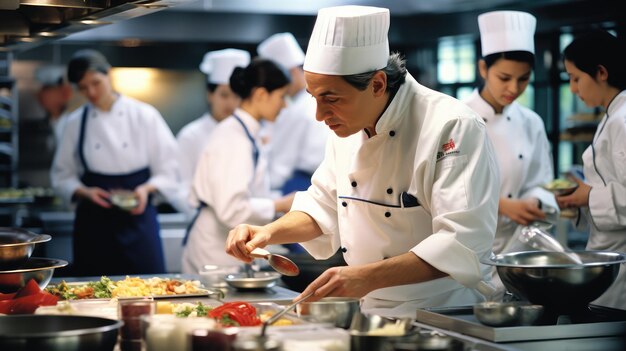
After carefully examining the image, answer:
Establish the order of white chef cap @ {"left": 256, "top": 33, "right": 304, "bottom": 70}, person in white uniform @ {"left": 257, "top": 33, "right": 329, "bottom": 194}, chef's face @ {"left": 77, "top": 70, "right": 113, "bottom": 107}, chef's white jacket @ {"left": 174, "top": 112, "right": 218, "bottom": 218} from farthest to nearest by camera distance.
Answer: chef's white jacket @ {"left": 174, "top": 112, "right": 218, "bottom": 218} → white chef cap @ {"left": 256, "top": 33, "right": 304, "bottom": 70} → person in white uniform @ {"left": 257, "top": 33, "right": 329, "bottom": 194} → chef's face @ {"left": 77, "top": 70, "right": 113, "bottom": 107}

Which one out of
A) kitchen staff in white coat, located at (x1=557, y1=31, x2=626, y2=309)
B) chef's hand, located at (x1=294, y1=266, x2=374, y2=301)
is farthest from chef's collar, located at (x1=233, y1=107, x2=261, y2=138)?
chef's hand, located at (x1=294, y1=266, x2=374, y2=301)

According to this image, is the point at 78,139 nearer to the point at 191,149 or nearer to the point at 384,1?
the point at 191,149

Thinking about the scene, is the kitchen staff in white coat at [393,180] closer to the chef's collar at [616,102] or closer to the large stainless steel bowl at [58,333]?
the large stainless steel bowl at [58,333]

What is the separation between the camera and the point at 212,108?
713cm

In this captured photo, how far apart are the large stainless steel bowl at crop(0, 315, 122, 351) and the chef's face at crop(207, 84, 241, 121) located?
4948mm

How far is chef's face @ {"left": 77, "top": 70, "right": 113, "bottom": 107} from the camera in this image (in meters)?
5.62

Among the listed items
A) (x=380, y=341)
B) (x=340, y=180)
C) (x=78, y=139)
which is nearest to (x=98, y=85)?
(x=78, y=139)

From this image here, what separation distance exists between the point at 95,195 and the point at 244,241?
3040 millimetres

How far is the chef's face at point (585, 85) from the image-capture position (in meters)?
3.83

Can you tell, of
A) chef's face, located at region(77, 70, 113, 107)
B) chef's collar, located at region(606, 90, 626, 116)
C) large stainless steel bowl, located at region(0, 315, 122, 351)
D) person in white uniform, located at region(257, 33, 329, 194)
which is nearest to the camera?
large stainless steel bowl, located at region(0, 315, 122, 351)

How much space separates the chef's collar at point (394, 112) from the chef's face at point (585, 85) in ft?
4.72

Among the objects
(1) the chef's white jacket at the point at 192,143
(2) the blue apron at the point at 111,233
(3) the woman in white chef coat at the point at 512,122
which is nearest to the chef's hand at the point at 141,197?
(2) the blue apron at the point at 111,233

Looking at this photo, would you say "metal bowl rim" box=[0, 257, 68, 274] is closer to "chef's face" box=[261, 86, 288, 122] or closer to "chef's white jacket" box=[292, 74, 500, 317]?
"chef's white jacket" box=[292, 74, 500, 317]

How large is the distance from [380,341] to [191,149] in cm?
572
